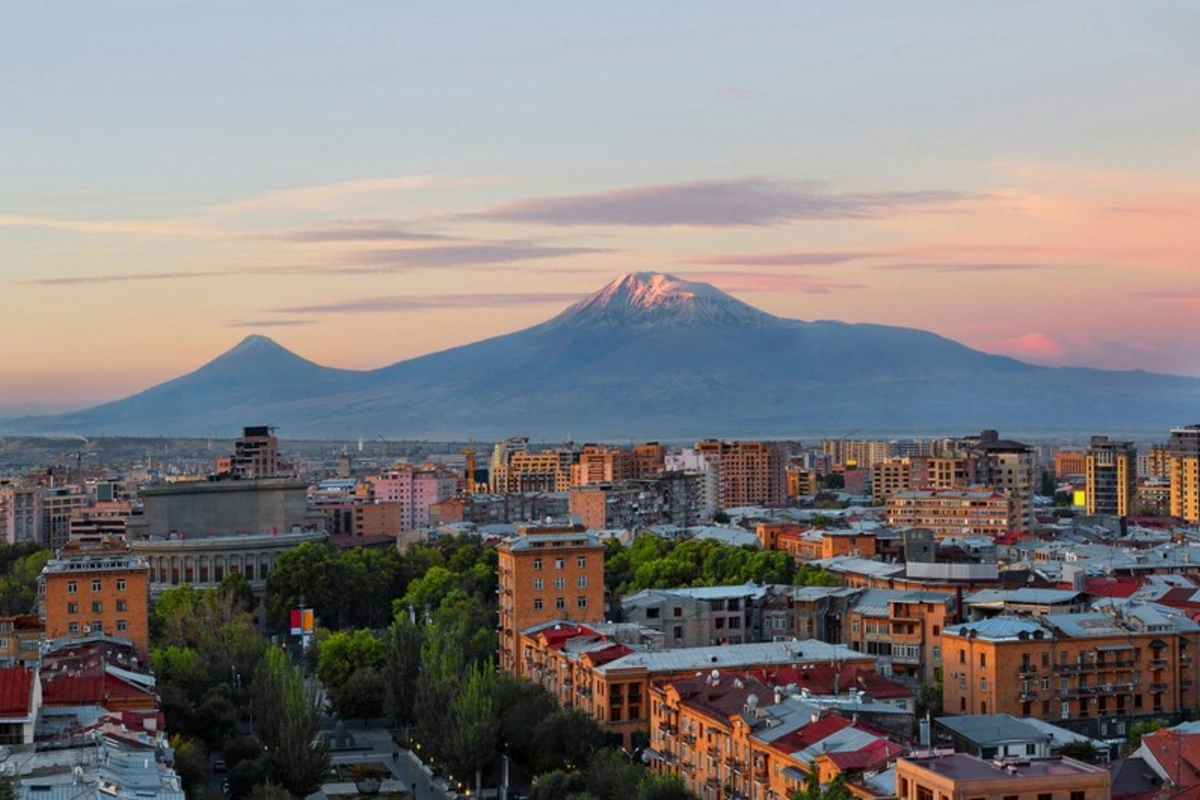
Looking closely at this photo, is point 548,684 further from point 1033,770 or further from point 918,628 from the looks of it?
point 1033,770

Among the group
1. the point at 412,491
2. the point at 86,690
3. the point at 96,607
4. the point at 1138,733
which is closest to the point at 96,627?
the point at 96,607

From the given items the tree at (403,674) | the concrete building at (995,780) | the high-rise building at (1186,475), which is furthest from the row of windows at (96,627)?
the high-rise building at (1186,475)

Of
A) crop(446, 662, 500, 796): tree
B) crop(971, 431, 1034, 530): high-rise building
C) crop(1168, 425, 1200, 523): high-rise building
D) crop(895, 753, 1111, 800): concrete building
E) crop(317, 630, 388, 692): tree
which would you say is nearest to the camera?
crop(895, 753, 1111, 800): concrete building

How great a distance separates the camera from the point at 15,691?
33406mm

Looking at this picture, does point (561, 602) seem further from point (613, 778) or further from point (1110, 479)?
point (1110, 479)

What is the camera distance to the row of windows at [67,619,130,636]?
5256 cm

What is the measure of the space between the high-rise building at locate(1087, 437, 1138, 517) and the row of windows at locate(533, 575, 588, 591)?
82689 millimetres

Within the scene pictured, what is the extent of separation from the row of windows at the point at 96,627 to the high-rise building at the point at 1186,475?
8490 cm

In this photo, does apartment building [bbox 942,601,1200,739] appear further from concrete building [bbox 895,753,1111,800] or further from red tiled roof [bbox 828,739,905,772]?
concrete building [bbox 895,753,1111,800]

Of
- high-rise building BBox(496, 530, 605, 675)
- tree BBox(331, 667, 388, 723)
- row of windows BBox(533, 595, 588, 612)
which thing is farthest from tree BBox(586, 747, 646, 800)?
tree BBox(331, 667, 388, 723)

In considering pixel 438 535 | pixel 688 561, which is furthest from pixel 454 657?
pixel 438 535

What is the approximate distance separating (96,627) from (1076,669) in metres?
27.5

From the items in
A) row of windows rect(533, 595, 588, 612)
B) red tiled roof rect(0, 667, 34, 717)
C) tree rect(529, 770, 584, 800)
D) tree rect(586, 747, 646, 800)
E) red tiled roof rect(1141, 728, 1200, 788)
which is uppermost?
red tiled roof rect(0, 667, 34, 717)

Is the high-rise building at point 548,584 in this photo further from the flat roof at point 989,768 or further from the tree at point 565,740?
the flat roof at point 989,768
